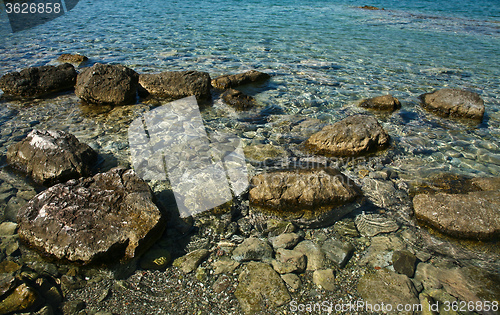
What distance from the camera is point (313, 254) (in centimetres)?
339

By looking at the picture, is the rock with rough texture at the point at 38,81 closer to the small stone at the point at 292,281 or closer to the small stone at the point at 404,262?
the small stone at the point at 292,281

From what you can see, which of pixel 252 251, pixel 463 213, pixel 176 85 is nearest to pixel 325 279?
pixel 252 251

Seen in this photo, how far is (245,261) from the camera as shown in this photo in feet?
10.9

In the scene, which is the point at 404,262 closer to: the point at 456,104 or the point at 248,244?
the point at 248,244

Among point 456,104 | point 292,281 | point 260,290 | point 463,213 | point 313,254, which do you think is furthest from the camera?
point 456,104

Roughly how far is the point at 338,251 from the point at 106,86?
21.0 ft

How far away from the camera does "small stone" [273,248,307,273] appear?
10.5 ft

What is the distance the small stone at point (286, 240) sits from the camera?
11.5 feet

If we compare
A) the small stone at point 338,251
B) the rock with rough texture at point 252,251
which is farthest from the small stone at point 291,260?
the small stone at point 338,251

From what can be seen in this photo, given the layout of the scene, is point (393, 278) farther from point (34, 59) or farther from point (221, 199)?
point (34, 59)

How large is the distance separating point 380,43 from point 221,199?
1242 centimetres

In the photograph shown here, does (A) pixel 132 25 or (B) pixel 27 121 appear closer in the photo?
(B) pixel 27 121

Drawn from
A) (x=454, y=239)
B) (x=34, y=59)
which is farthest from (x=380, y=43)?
(x=34, y=59)

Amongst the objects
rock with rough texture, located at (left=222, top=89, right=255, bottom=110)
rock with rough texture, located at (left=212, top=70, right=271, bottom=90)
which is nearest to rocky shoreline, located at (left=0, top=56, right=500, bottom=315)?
rock with rough texture, located at (left=222, top=89, right=255, bottom=110)
